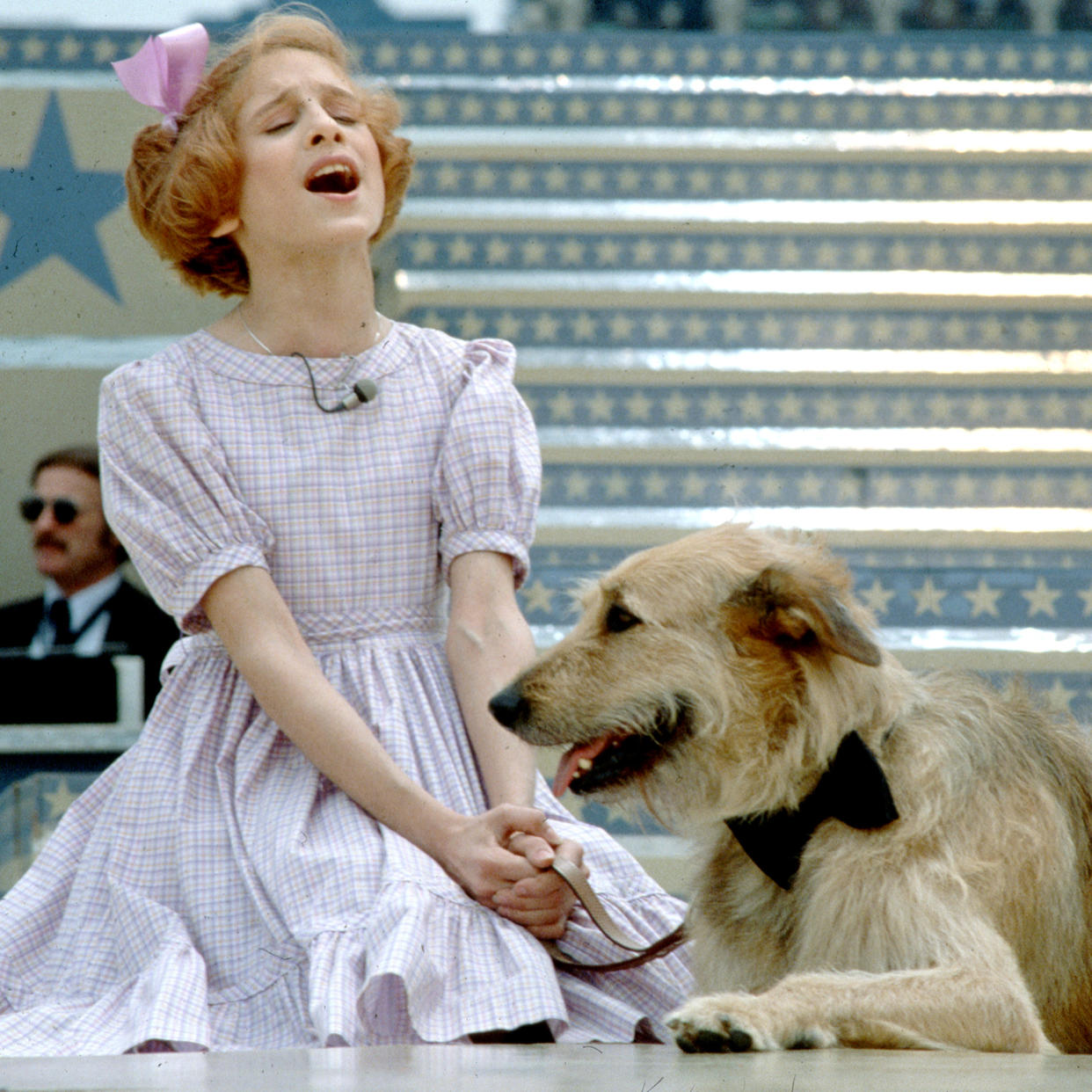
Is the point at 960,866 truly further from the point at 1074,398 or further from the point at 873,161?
the point at 873,161

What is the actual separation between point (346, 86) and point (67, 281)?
220cm

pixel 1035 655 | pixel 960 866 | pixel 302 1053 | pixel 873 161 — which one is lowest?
pixel 1035 655

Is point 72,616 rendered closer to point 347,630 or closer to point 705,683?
point 347,630

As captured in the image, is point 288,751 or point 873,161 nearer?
point 288,751

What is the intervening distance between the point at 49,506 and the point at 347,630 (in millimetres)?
2169

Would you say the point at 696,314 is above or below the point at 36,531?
above

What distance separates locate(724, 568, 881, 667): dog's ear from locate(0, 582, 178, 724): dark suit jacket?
2308 millimetres

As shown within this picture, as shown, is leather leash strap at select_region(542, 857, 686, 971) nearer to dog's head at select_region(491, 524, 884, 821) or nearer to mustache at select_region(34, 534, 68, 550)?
dog's head at select_region(491, 524, 884, 821)

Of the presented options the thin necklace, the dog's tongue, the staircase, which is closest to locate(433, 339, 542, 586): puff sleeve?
the thin necklace

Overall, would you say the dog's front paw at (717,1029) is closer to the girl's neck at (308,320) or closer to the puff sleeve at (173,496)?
the puff sleeve at (173,496)

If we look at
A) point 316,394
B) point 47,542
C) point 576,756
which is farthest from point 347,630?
point 47,542

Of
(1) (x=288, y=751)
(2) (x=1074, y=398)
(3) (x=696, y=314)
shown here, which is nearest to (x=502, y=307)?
(3) (x=696, y=314)

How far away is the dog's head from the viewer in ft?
6.14

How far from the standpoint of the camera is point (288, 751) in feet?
7.28
